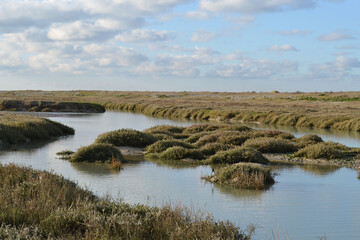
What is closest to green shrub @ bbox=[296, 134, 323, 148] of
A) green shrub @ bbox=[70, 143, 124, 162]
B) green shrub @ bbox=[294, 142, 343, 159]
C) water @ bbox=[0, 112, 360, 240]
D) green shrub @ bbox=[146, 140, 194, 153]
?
green shrub @ bbox=[294, 142, 343, 159]

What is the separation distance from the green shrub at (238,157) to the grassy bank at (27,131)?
455 inches

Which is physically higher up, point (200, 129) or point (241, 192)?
point (200, 129)

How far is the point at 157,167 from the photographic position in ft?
61.6

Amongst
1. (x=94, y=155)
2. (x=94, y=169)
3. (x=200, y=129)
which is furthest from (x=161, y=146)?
(x=200, y=129)

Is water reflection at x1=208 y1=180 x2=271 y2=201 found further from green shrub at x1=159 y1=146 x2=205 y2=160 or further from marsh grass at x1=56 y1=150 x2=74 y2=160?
marsh grass at x1=56 y1=150 x2=74 y2=160

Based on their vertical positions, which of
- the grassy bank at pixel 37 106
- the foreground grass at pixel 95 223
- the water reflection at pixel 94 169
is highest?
the grassy bank at pixel 37 106

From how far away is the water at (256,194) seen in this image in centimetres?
1036

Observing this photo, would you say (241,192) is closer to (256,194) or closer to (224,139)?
(256,194)

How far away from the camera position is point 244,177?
46.8ft

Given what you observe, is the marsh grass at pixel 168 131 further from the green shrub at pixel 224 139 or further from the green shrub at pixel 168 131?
the green shrub at pixel 224 139

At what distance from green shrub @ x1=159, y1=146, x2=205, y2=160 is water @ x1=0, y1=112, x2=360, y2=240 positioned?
4.14 feet

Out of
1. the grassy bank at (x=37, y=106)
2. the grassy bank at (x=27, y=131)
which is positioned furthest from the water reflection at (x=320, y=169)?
the grassy bank at (x=37, y=106)

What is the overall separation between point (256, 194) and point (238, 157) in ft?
19.1

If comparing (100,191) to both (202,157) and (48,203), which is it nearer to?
(48,203)
